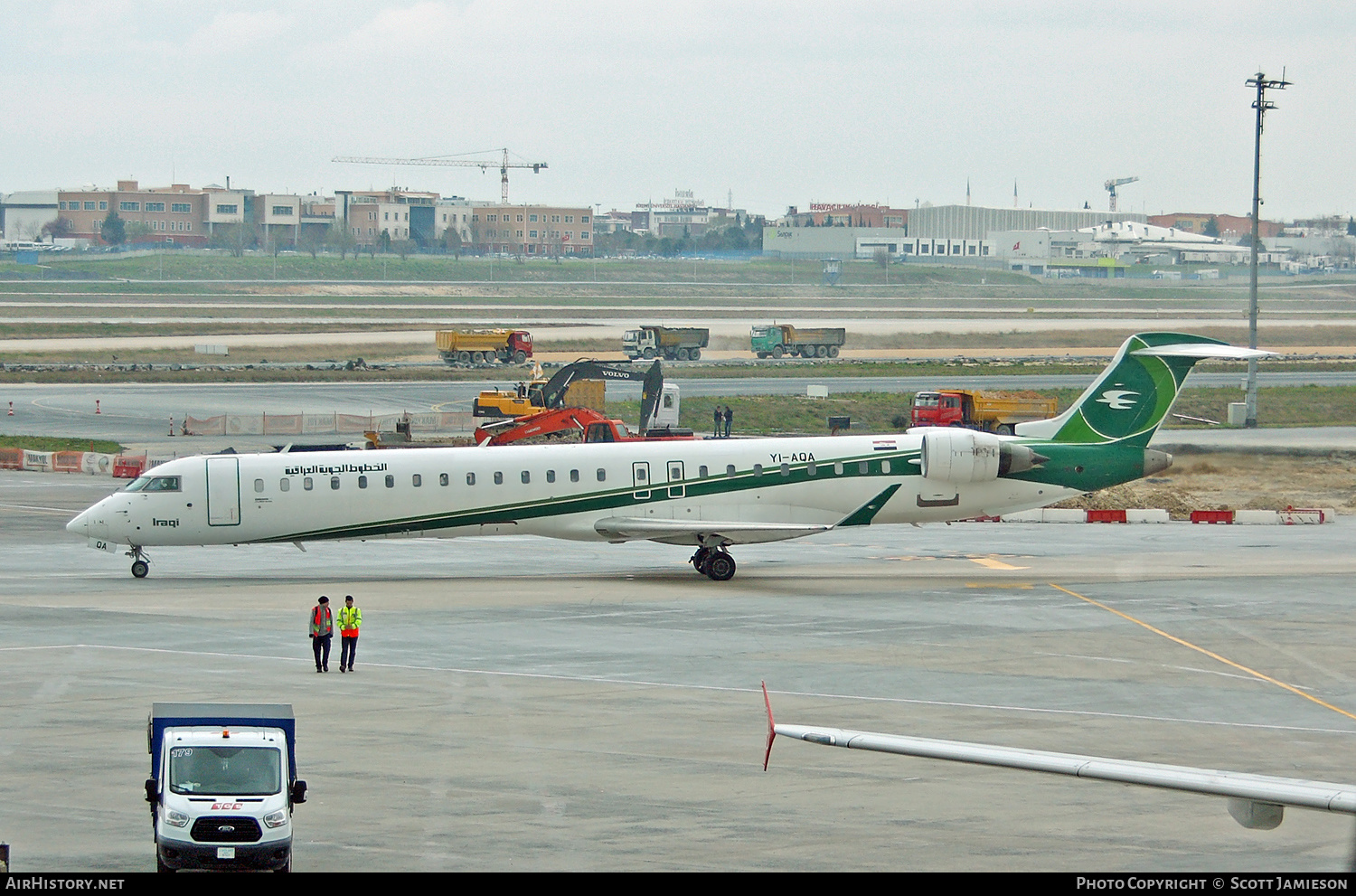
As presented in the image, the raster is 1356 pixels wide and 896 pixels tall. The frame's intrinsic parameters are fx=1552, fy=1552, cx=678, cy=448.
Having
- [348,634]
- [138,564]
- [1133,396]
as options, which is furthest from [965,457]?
[138,564]

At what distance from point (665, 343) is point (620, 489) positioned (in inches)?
Result: 2585

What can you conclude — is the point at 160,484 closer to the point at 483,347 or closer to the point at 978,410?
the point at 978,410

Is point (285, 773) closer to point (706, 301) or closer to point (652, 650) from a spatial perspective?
point (652, 650)

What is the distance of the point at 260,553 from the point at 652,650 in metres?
16.0

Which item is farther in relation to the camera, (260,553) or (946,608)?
(260,553)

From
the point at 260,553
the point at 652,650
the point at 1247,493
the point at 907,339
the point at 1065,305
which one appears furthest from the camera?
the point at 1065,305

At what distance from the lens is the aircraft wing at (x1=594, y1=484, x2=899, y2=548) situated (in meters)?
35.9

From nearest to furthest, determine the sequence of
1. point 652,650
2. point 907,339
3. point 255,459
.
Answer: point 652,650, point 255,459, point 907,339

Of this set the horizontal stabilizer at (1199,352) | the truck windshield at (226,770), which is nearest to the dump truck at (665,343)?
the horizontal stabilizer at (1199,352)

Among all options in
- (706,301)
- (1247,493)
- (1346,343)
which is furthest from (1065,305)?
(1247,493)

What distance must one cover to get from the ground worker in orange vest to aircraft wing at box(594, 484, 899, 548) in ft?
35.0

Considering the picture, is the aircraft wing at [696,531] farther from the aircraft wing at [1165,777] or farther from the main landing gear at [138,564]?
the aircraft wing at [1165,777]

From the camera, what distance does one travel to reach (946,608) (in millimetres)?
33188

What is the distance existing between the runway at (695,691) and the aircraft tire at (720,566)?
30 centimetres
